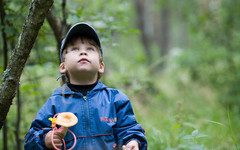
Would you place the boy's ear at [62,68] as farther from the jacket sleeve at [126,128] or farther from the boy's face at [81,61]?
the jacket sleeve at [126,128]

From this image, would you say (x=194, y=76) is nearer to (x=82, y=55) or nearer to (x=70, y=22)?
(x=70, y=22)

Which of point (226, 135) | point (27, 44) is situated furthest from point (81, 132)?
point (226, 135)

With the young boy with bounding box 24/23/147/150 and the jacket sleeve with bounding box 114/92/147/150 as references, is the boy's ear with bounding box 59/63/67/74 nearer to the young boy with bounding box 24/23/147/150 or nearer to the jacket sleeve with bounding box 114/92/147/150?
the young boy with bounding box 24/23/147/150

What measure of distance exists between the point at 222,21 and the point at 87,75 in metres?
5.54

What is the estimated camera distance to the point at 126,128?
2.03 m

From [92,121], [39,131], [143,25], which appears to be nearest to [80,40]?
[92,121]

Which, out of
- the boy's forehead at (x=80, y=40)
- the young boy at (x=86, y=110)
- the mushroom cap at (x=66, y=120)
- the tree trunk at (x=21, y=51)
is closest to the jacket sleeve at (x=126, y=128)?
the young boy at (x=86, y=110)

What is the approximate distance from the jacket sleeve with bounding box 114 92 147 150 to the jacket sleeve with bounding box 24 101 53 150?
1.84ft

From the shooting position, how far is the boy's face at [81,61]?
2.05 meters

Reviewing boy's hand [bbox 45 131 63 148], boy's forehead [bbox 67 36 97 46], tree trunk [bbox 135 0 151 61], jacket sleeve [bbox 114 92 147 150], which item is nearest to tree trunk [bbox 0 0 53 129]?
boy's hand [bbox 45 131 63 148]

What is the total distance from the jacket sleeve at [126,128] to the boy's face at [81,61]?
0.36 meters

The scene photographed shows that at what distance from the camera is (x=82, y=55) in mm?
→ 2072

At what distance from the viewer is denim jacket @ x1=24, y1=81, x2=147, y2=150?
191 cm

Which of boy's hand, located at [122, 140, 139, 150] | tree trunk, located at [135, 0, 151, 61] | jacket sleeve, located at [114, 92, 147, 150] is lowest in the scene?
boy's hand, located at [122, 140, 139, 150]
